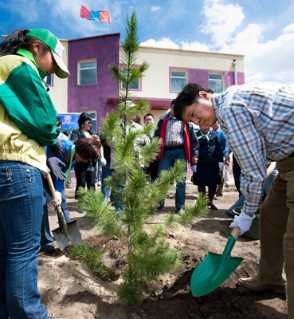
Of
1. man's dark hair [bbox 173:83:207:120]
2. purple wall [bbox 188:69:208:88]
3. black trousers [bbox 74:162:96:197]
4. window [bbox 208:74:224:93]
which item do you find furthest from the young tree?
window [bbox 208:74:224:93]

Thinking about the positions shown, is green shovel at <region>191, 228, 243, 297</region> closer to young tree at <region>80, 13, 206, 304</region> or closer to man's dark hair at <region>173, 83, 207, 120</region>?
young tree at <region>80, 13, 206, 304</region>

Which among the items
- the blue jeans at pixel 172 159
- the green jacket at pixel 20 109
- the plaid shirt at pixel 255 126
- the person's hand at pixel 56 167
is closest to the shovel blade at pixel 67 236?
the person's hand at pixel 56 167

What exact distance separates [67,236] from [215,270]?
1386mm

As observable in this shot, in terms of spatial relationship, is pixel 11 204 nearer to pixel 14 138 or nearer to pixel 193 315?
pixel 14 138

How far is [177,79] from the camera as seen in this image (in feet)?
59.4

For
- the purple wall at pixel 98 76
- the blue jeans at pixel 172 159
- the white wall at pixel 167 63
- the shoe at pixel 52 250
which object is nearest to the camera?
the shoe at pixel 52 250

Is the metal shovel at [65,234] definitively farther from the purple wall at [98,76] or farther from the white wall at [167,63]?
the white wall at [167,63]

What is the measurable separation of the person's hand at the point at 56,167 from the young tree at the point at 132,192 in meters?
1.10

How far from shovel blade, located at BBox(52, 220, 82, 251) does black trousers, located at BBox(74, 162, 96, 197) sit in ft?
6.95

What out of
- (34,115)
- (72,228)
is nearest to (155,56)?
(72,228)

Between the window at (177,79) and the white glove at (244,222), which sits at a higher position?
the window at (177,79)

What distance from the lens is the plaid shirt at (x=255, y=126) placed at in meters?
1.99

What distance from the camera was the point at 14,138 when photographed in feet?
5.95

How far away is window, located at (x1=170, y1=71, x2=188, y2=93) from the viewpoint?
17953 millimetres
